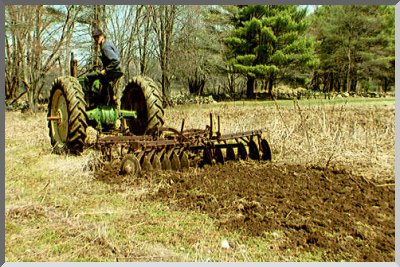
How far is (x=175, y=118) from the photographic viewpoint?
8.34 m

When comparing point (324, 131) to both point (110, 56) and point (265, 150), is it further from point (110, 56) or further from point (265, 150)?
point (110, 56)

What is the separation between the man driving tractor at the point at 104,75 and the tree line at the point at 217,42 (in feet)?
2.99

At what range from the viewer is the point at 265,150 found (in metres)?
6.03

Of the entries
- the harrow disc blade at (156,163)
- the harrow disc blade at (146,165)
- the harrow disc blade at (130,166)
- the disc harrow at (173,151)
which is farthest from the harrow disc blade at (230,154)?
the harrow disc blade at (130,166)

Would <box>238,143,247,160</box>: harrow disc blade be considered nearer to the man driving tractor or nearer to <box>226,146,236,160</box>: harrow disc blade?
<box>226,146,236,160</box>: harrow disc blade

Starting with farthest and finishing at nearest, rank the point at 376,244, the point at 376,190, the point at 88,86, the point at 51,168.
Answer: the point at 88,86, the point at 51,168, the point at 376,190, the point at 376,244

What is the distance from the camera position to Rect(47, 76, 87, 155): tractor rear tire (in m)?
5.88

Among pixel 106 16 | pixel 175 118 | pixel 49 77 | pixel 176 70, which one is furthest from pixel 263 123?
pixel 49 77

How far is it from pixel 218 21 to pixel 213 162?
4.53m

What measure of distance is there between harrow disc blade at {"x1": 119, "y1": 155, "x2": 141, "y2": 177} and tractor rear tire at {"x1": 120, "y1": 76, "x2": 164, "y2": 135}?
101 centimetres

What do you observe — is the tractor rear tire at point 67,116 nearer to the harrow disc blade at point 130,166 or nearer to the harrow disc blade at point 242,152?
the harrow disc blade at point 130,166

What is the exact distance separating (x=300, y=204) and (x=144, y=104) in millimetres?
3356

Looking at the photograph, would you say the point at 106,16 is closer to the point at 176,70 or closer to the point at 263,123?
the point at 176,70

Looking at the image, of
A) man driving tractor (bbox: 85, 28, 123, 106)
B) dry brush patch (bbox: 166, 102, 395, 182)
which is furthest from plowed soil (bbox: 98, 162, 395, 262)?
man driving tractor (bbox: 85, 28, 123, 106)
